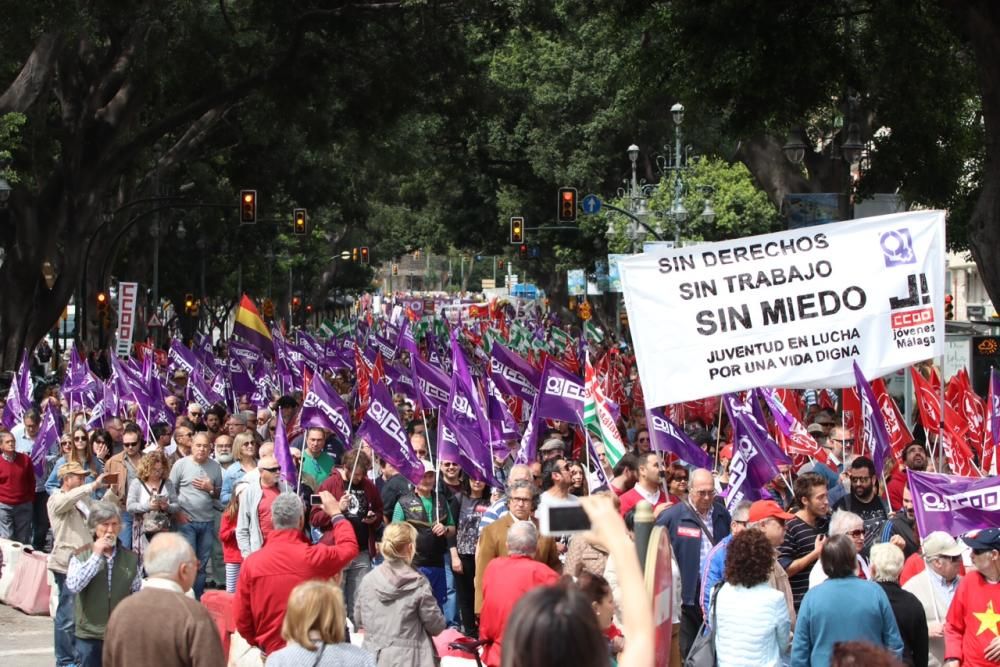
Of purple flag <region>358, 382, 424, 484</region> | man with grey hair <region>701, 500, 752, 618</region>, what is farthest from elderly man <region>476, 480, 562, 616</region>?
purple flag <region>358, 382, 424, 484</region>

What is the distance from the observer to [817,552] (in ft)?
28.4

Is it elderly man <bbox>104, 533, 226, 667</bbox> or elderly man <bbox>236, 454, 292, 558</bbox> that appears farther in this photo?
elderly man <bbox>236, 454, 292, 558</bbox>

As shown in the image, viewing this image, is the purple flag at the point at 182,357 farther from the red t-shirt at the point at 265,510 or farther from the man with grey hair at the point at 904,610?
the man with grey hair at the point at 904,610

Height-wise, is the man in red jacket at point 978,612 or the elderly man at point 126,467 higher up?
the elderly man at point 126,467

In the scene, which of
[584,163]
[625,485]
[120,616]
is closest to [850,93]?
[625,485]

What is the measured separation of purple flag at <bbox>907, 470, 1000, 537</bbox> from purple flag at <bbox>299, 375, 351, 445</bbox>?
6.20 m

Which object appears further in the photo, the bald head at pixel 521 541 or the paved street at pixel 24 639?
the paved street at pixel 24 639

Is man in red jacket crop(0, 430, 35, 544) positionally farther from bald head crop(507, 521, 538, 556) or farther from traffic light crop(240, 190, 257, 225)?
traffic light crop(240, 190, 257, 225)

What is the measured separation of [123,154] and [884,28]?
15860 mm

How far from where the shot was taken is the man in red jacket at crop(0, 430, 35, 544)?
1436 cm

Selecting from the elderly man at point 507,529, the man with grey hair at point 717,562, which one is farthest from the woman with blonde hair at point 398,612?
the man with grey hair at point 717,562

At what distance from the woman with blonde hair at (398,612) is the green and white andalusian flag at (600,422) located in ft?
13.1

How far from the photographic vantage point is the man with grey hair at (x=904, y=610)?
7.27 meters

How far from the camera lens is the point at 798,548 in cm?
900
